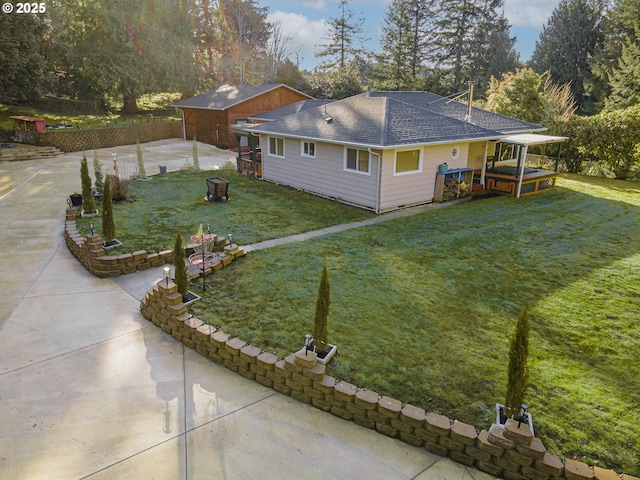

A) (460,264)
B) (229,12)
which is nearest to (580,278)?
(460,264)

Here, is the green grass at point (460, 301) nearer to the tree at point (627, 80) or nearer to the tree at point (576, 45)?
the tree at point (627, 80)

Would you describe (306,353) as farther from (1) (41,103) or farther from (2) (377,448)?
(1) (41,103)

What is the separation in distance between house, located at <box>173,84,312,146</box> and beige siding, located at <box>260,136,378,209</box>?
10.9 m

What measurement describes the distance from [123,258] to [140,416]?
15.7ft

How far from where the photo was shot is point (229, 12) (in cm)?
5019

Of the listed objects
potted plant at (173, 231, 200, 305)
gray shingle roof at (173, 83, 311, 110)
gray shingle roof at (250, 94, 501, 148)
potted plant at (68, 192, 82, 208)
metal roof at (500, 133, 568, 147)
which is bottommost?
potted plant at (68, 192, 82, 208)

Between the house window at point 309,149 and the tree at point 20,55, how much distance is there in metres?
20.9

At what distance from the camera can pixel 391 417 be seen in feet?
15.2

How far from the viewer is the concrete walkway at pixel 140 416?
4.17 metres

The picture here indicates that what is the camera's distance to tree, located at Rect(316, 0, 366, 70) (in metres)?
49.1

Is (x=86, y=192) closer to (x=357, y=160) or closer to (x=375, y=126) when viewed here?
(x=357, y=160)

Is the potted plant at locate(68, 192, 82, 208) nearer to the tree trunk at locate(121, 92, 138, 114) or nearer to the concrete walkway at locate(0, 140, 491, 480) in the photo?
the concrete walkway at locate(0, 140, 491, 480)

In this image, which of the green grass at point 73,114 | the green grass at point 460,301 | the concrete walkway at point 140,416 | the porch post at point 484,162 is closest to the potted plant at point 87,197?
the green grass at point 460,301

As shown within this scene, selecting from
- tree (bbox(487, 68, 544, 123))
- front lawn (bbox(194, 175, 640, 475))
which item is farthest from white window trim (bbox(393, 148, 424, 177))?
tree (bbox(487, 68, 544, 123))
